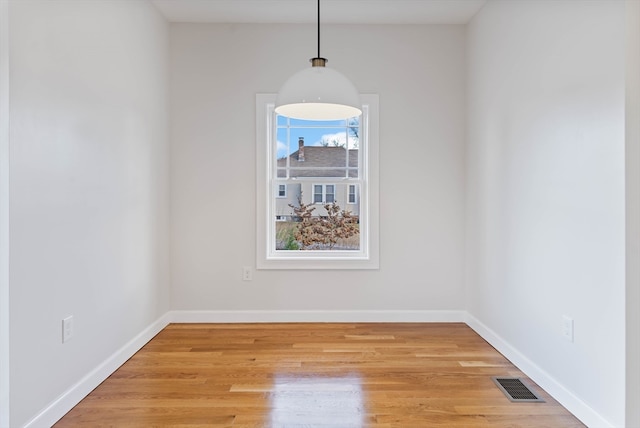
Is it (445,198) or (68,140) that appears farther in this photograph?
(445,198)

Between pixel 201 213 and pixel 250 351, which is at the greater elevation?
pixel 201 213

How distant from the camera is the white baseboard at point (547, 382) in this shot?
6.84 feet

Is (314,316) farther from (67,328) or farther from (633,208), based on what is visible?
(633,208)

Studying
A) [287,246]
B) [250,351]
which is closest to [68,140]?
[250,351]

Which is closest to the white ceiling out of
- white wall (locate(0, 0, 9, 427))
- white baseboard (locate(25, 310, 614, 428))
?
white wall (locate(0, 0, 9, 427))

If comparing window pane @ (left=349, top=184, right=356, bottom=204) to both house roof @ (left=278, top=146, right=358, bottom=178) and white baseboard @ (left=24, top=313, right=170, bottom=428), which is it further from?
white baseboard @ (left=24, top=313, right=170, bottom=428)

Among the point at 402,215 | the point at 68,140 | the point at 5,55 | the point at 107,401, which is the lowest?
the point at 107,401

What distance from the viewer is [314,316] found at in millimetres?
3875

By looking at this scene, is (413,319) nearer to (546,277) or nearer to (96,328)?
(546,277)

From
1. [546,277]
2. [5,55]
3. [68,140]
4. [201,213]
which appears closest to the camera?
[5,55]

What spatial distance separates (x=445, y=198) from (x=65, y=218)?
3.02 meters

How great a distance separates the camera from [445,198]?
3.88 meters

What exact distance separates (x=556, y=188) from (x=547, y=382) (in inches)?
45.1

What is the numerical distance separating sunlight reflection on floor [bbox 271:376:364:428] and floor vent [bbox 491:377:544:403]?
0.86 m
